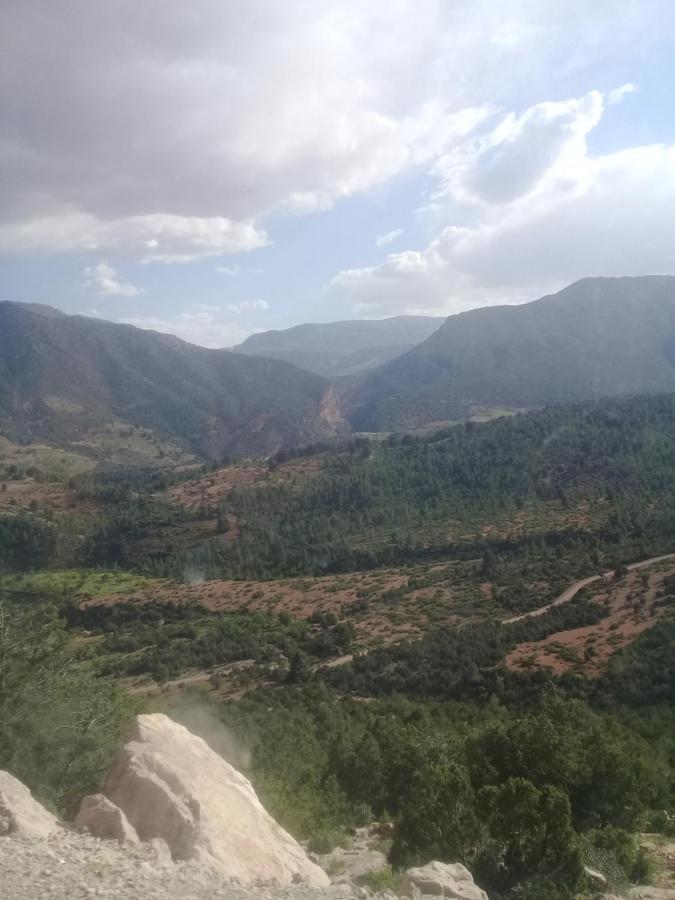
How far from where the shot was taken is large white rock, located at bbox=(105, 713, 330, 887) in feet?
27.5

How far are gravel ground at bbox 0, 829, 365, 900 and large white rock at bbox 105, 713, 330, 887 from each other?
1.32ft

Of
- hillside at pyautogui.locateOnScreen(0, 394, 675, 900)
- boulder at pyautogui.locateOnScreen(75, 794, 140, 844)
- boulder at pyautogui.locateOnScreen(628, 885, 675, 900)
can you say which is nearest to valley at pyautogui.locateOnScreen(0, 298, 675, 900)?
hillside at pyautogui.locateOnScreen(0, 394, 675, 900)

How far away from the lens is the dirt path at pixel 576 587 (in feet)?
131

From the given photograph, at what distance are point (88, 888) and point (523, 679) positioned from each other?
25.2 m

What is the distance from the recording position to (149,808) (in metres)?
8.88

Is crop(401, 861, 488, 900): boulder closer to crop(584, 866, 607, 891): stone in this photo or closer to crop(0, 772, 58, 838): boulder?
crop(584, 866, 607, 891): stone

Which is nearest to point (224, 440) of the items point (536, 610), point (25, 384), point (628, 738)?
point (25, 384)

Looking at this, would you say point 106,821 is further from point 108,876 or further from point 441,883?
point 441,883

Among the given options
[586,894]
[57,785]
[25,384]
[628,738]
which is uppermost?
[25,384]

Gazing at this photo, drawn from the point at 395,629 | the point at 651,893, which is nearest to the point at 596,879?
the point at 651,893

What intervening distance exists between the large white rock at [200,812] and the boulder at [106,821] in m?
0.20

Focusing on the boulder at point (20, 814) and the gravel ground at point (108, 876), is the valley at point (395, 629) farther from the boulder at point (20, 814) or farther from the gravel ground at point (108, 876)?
the gravel ground at point (108, 876)

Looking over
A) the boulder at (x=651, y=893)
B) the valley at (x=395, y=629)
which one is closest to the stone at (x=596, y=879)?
the valley at (x=395, y=629)

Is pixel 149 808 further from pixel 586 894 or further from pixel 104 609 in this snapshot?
pixel 104 609
